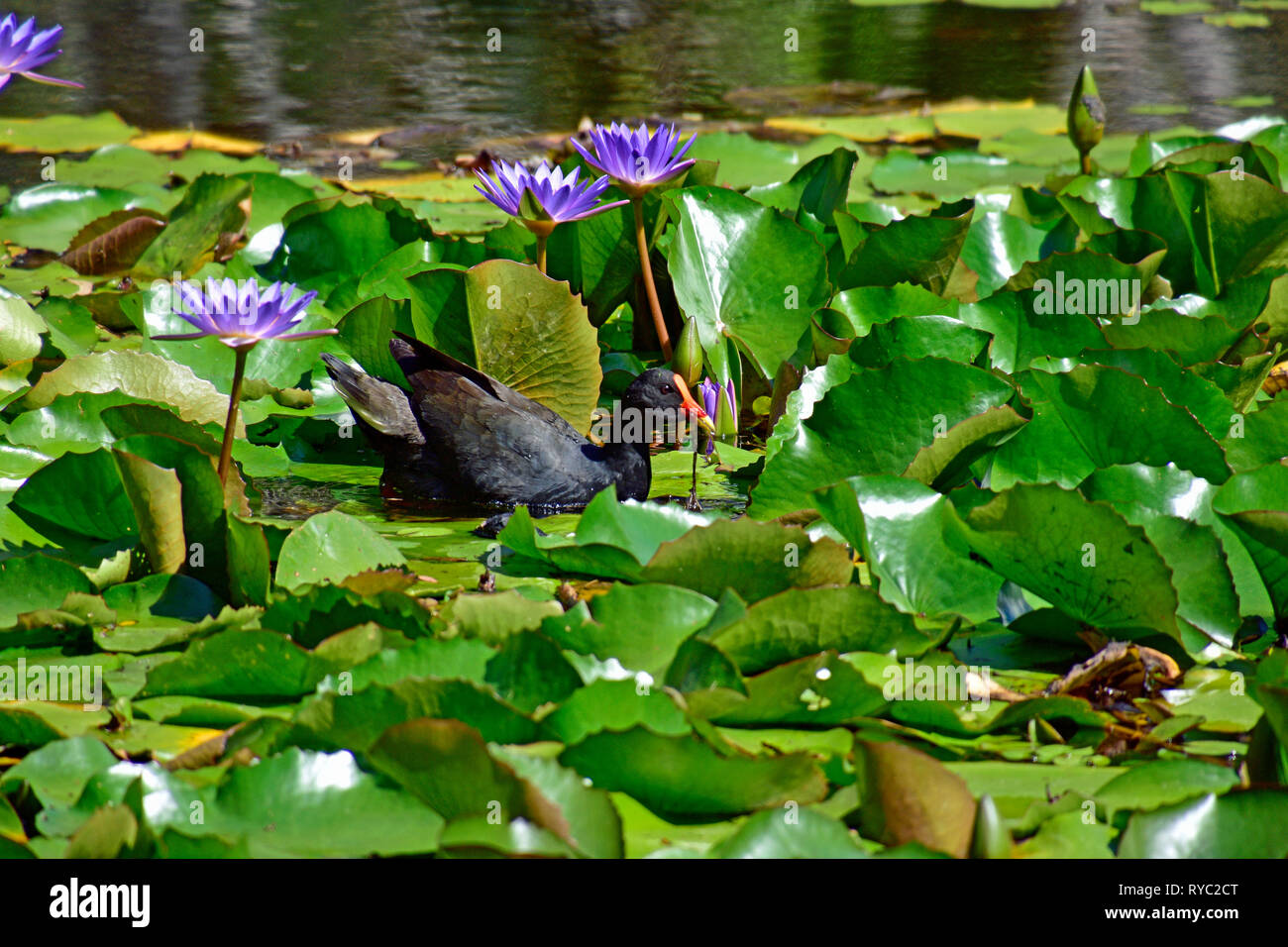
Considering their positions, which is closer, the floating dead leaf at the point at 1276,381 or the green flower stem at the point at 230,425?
the green flower stem at the point at 230,425

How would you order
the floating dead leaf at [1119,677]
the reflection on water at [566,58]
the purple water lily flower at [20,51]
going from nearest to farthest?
the floating dead leaf at [1119,677]
the purple water lily flower at [20,51]
the reflection on water at [566,58]

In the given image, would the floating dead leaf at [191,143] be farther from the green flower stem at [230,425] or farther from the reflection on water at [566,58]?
the green flower stem at [230,425]

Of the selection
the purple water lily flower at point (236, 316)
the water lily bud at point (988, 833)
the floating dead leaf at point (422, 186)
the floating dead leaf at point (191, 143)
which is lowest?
the water lily bud at point (988, 833)

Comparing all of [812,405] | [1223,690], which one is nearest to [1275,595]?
[1223,690]

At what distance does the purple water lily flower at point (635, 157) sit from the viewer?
289cm

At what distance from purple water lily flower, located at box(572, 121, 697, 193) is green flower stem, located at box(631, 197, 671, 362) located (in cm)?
8

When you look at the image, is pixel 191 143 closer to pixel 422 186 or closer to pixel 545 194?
pixel 422 186

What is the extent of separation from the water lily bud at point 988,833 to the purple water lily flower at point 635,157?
6.09ft

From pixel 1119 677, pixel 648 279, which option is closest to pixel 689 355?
pixel 648 279

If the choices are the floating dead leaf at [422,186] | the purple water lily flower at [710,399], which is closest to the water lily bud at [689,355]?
the purple water lily flower at [710,399]
